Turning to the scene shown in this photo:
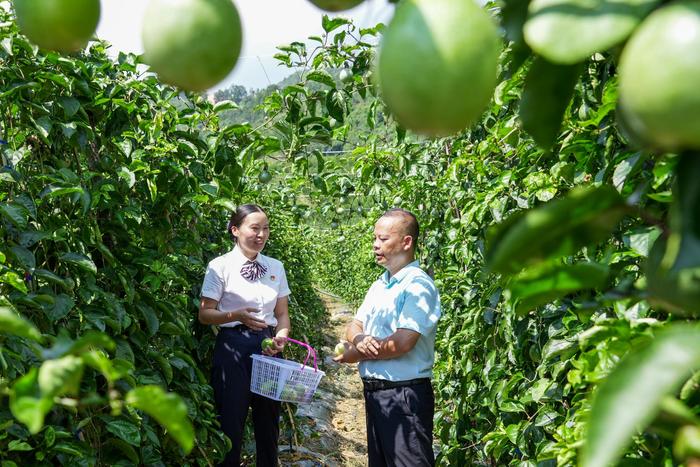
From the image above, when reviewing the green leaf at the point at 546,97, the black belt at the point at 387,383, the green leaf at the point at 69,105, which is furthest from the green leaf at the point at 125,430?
the green leaf at the point at 546,97

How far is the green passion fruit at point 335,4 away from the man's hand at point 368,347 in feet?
7.72

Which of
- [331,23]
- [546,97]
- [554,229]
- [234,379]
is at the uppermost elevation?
[331,23]

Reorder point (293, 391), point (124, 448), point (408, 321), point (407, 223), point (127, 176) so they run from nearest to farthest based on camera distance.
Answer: point (124, 448)
point (127, 176)
point (408, 321)
point (407, 223)
point (293, 391)

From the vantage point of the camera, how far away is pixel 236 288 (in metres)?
3.41

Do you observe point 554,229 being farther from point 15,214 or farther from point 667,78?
point 15,214

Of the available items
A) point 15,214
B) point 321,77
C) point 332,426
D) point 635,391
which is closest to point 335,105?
point 321,77

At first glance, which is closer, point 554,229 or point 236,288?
point 554,229

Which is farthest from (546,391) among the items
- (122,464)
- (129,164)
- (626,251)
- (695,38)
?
(695,38)

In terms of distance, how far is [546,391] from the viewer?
200 centimetres

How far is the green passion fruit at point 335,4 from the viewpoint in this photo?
55 cm

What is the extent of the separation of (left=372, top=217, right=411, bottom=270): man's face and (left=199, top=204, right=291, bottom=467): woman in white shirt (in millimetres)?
682

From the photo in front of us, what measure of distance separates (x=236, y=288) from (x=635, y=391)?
10.2ft

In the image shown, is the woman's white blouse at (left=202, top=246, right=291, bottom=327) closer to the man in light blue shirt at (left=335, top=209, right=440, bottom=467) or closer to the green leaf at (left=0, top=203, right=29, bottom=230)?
the man in light blue shirt at (left=335, top=209, right=440, bottom=467)

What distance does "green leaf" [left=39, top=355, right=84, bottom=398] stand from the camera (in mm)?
479
